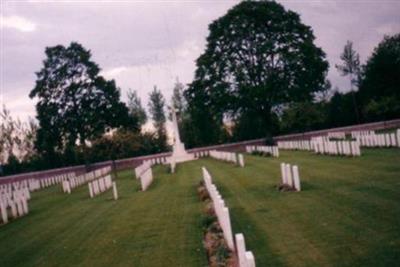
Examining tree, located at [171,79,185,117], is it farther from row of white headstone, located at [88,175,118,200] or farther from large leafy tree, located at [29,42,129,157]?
row of white headstone, located at [88,175,118,200]

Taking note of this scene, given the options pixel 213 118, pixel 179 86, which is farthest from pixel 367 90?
pixel 179 86

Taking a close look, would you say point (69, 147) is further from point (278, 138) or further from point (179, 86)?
point (179, 86)

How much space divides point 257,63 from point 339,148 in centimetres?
2586

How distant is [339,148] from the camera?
88.2 ft

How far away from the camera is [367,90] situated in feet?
196

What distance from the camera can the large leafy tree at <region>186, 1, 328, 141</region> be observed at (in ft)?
163

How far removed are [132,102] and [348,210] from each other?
274 ft

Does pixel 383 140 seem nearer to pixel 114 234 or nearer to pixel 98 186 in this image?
pixel 98 186

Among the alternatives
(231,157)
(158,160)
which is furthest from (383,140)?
(158,160)

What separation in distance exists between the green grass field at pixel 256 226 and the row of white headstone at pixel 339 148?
6.52 feet

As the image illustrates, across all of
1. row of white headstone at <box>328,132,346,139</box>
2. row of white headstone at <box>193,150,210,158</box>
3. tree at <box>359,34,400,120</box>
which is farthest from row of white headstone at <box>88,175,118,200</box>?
tree at <box>359,34,400,120</box>

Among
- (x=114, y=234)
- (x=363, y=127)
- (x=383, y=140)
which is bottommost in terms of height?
(x=114, y=234)

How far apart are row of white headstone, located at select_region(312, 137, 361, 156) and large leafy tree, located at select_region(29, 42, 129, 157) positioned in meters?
29.4

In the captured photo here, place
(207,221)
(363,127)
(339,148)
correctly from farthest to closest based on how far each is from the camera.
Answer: (363,127) → (339,148) → (207,221)
